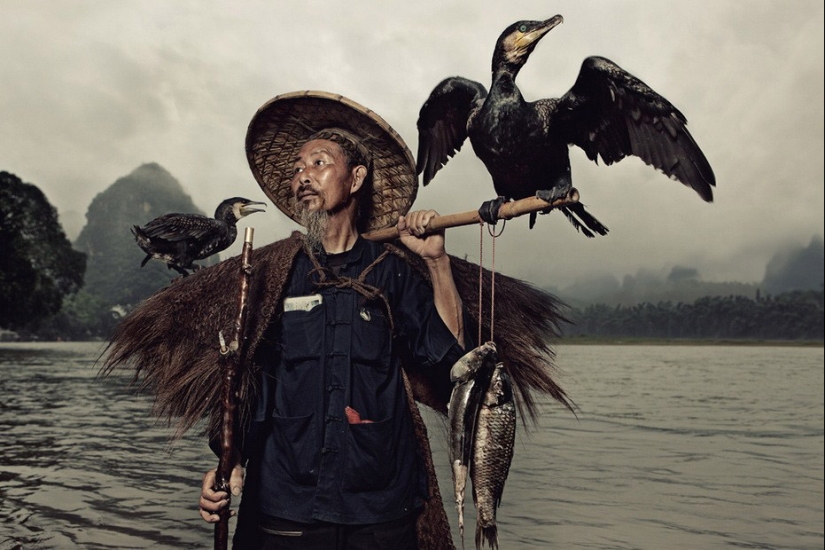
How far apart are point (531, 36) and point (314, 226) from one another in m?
1.14

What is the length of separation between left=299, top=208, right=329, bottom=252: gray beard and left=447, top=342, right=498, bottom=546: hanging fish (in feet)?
2.82

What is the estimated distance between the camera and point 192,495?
Answer: 8203 mm

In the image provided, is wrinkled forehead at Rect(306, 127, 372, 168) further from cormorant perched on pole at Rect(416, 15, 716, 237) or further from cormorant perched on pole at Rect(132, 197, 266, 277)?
cormorant perched on pole at Rect(132, 197, 266, 277)

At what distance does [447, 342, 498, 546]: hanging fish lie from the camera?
2.53 meters

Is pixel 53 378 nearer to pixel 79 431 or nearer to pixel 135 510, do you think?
pixel 79 431

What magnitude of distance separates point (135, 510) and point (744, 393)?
25888mm

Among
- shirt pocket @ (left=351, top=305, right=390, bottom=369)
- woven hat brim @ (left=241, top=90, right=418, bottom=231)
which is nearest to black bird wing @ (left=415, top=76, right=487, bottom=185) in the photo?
woven hat brim @ (left=241, top=90, right=418, bottom=231)

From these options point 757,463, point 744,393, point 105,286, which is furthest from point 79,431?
point 105,286

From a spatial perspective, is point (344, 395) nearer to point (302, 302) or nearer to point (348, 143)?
point (302, 302)

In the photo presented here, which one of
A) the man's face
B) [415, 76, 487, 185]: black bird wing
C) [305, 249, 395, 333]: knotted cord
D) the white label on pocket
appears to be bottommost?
the white label on pocket

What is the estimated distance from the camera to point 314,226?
3.02 metres

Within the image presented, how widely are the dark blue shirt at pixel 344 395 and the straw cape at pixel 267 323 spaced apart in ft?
0.30

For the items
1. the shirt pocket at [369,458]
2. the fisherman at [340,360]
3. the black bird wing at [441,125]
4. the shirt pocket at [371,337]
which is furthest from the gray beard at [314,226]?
the shirt pocket at [369,458]

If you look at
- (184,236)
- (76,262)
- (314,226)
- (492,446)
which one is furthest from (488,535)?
(76,262)
